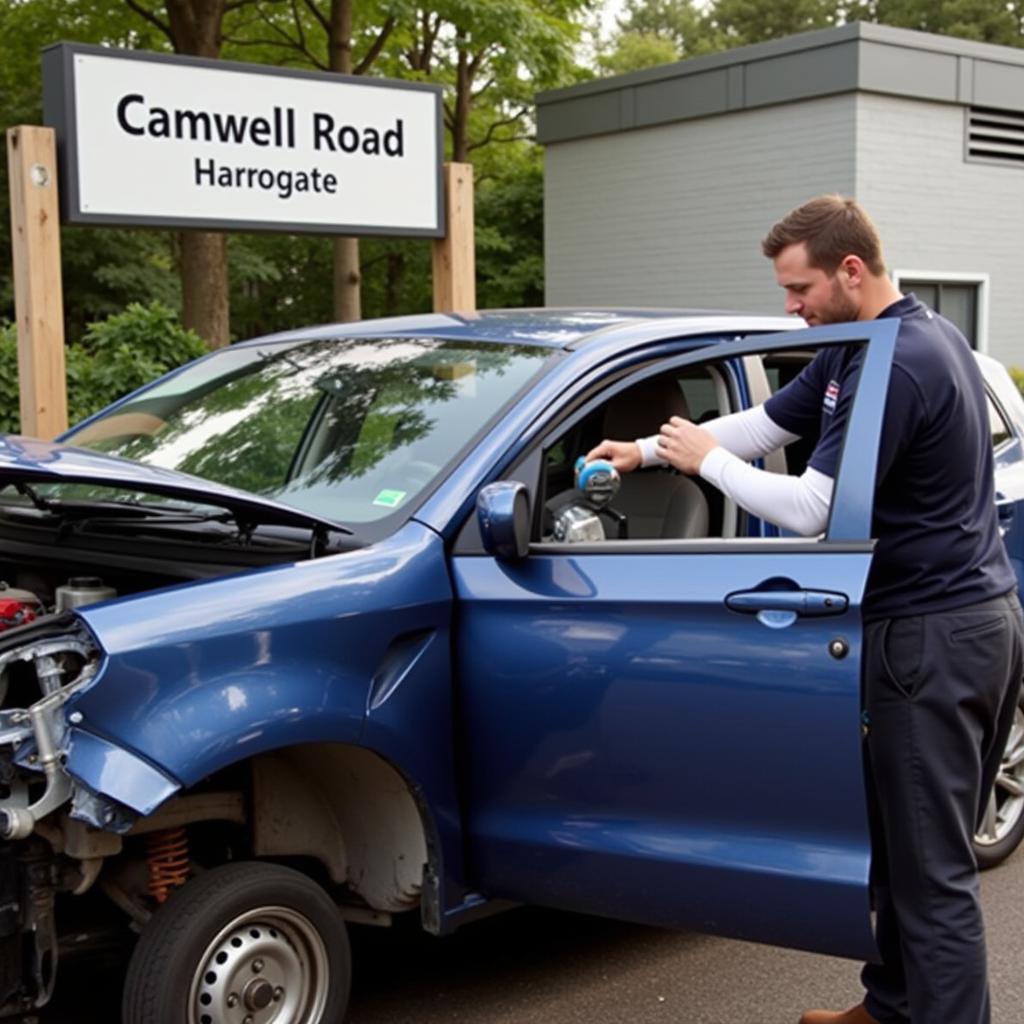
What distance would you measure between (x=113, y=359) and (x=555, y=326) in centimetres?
513

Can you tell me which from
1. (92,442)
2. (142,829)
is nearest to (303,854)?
(142,829)

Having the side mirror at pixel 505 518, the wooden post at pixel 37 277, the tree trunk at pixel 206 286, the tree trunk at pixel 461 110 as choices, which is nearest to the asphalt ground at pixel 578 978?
the side mirror at pixel 505 518

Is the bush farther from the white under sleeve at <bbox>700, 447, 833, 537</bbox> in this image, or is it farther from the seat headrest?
the white under sleeve at <bbox>700, 447, 833, 537</bbox>

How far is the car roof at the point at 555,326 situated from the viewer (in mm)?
3994

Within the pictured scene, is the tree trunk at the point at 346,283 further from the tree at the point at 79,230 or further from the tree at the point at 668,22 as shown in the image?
the tree at the point at 668,22

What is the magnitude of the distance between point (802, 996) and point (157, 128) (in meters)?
5.09

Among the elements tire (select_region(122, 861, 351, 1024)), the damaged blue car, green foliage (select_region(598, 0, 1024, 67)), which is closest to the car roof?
the damaged blue car

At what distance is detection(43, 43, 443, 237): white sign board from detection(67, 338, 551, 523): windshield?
2.62m

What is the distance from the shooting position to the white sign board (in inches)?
269

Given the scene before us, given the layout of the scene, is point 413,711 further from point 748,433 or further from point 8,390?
point 8,390

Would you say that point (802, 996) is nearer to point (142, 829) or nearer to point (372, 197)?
point (142, 829)

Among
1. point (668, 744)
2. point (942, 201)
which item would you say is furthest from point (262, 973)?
point (942, 201)

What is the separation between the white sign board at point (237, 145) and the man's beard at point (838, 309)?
462 centimetres

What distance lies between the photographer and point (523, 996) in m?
3.86
